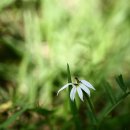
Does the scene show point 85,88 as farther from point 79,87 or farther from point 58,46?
point 58,46

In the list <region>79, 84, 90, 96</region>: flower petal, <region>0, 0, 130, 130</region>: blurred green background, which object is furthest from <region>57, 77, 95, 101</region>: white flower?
<region>0, 0, 130, 130</region>: blurred green background

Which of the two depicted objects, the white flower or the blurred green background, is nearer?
the white flower

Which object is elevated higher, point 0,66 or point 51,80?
point 0,66

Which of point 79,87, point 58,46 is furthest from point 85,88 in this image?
point 58,46

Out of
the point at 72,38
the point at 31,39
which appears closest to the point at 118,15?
the point at 72,38

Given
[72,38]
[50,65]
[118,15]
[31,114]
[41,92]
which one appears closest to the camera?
[31,114]

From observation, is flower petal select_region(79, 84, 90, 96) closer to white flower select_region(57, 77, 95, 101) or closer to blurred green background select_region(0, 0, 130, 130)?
white flower select_region(57, 77, 95, 101)

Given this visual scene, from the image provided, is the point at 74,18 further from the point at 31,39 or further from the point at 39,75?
the point at 39,75

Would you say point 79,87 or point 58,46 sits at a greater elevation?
point 58,46

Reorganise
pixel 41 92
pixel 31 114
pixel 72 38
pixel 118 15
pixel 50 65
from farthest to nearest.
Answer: pixel 118 15, pixel 72 38, pixel 50 65, pixel 41 92, pixel 31 114
